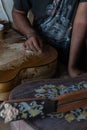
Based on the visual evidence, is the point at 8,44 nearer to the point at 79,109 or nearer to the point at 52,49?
the point at 52,49

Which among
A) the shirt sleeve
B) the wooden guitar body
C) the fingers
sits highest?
the shirt sleeve

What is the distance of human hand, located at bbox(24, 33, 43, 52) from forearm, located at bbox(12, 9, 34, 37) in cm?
8

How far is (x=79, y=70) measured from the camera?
4.08ft

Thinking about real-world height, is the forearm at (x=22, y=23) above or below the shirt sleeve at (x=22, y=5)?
below

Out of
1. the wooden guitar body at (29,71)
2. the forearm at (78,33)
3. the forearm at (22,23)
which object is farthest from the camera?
the forearm at (22,23)

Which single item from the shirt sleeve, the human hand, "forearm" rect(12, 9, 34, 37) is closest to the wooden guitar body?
the human hand

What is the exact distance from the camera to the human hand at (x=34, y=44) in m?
1.19

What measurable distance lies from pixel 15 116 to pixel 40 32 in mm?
660

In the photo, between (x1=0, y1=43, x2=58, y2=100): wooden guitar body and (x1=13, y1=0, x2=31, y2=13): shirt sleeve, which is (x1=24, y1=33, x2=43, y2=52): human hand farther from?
(x1=13, y1=0, x2=31, y2=13): shirt sleeve

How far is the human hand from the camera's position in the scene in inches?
47.0

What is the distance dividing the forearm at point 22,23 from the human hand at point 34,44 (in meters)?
0.08

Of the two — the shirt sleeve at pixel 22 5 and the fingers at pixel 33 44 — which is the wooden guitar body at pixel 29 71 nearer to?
the fingers at pixel 33 44

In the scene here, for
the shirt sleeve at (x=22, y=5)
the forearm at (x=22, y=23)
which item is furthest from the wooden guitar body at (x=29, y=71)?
the shirt sleeve at (x=22, y=5)

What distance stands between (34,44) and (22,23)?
0.21 m
